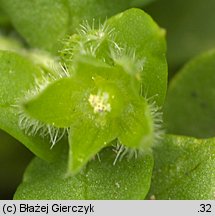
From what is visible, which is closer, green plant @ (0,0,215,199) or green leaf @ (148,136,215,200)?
green plant @ (0,0,215,199)

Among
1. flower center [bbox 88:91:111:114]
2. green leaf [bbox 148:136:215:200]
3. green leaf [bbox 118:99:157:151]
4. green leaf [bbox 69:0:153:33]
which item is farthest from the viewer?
green leaf [bbox 69:0:153:33]

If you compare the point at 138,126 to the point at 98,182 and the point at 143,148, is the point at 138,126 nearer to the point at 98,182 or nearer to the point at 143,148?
the point at 143,148

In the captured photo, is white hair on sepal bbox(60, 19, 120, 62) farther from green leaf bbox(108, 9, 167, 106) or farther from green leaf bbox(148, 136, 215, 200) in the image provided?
green leaf bbox(148, 136, 215, 200)

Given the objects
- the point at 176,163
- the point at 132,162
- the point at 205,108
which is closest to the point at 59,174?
the point at 132,162

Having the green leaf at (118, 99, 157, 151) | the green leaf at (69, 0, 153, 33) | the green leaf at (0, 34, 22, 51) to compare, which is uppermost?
the green leaf at (69, 0, 153, 33)

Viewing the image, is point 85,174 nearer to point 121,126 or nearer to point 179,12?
point 121,126

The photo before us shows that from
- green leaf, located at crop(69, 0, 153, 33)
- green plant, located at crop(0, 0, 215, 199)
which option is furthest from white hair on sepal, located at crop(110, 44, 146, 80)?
green leaf, located at crop(69, 0, 153, 33)

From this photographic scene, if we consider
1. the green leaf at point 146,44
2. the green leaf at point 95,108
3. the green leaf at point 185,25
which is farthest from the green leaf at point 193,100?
the green leaf at point 95,108

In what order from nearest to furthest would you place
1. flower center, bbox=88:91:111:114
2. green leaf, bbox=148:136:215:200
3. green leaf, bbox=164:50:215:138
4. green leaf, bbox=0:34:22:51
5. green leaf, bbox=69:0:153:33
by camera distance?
flower center, bbox=88:91:111:114, green leaf, bbox=148:136:215:200, green leaf, bbox=69:0:153:33, green leaf, bbox=164:50:215:138, green leaf, bbox=0:34:22:51
